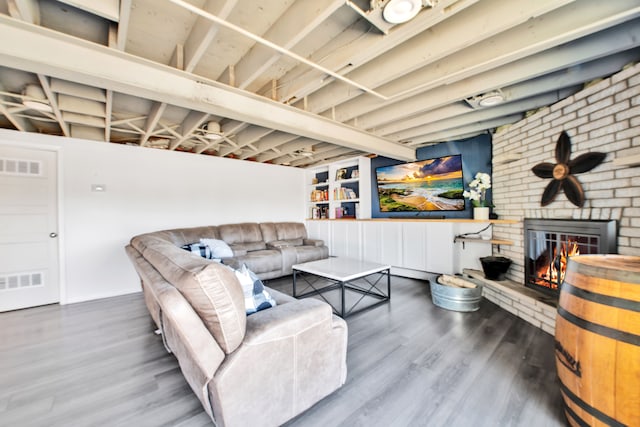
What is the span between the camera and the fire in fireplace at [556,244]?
1934mm

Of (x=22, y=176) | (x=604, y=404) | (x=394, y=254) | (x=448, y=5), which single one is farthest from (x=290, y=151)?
(x=604, y=404)

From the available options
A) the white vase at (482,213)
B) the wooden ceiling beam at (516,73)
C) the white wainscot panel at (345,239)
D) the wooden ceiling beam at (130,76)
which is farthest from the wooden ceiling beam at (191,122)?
the white vase at (482,213)

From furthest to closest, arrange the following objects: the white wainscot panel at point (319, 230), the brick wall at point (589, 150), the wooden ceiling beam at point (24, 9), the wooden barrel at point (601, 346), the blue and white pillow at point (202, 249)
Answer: the white wainscot panel at point (319, 230) < the blue and white pillow at point (202, 249) < the brick wall at point (589, 150) < the wooden ceiling beam at point (24, 9) < the wooden barrel at point (601, 346)

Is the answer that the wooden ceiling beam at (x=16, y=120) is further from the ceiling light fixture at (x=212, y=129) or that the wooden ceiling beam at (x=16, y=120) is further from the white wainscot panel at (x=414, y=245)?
the white wainscot panel at (x=414, y=245)

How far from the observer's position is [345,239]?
4.95 m

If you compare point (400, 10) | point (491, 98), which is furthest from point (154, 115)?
point (491, 98)

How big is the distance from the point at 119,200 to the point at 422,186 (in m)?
4.69

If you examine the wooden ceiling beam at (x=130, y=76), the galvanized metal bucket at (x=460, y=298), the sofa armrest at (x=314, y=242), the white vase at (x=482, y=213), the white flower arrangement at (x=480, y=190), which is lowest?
the galvanized metal bucket at (x=460, y=298)

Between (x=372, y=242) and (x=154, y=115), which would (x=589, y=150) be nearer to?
(x=372, y=242)

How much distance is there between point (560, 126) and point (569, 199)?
0.69 metres

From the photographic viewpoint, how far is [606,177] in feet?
6.36

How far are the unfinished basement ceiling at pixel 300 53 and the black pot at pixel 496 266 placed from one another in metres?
1.67

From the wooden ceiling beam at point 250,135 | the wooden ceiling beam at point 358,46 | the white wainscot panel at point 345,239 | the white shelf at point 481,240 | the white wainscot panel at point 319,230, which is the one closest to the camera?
the wooden ceiling beam at point 358,46

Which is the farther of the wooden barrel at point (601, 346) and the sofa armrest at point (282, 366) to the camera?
the sofa armrest at point (282, 366)
